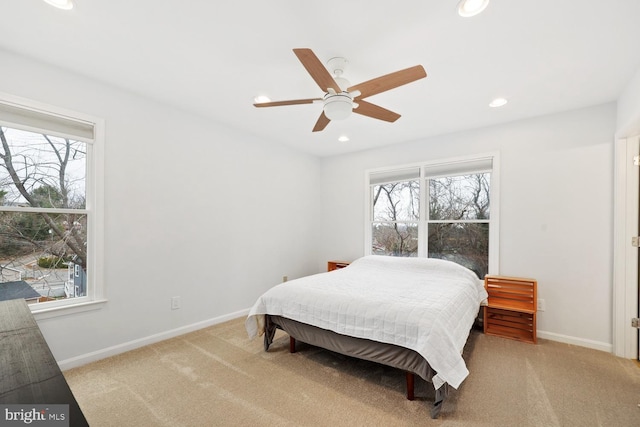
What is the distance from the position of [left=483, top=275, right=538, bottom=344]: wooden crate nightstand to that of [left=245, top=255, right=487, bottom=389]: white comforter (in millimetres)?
233

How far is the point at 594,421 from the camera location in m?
1.83

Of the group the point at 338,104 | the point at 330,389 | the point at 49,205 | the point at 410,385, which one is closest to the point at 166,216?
the point at 49,205

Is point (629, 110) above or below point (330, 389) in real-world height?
above

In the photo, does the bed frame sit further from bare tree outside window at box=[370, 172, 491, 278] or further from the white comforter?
bare tree outside window at box=[370, 172, 491, 278]

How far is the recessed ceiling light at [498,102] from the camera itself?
9.46 ft

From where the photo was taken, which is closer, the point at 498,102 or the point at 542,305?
→ the point at 498,102

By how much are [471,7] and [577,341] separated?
338 cm

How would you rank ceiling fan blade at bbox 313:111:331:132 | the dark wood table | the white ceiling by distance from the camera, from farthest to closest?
ceiling fan blade at bbox 313:111:331:132, the white ceiling, the dark wood table

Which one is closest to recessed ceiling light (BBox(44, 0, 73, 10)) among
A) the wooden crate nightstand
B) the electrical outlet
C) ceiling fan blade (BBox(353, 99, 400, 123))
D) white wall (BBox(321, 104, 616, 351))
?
ceiling fan blade (BBox(353, 99, 400, 123))

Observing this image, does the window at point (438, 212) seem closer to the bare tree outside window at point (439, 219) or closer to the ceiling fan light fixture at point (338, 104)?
the bare tree outside window at point (439, 219)

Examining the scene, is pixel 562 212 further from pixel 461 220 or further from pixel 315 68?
pixel 315 68

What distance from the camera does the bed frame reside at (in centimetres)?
191

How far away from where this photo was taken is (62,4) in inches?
67.3

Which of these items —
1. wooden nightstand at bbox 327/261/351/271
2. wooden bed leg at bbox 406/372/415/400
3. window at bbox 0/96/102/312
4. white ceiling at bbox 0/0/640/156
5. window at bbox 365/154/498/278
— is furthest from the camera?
wooden nightstand at bbox 327/261/351/271
